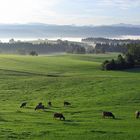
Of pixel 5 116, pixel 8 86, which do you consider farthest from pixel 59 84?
pixel 5 116

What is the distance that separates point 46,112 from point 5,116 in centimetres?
529

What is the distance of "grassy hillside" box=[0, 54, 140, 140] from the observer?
2772 centimetres

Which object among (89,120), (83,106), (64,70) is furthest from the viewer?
(64,70)

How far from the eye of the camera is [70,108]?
42000 mm

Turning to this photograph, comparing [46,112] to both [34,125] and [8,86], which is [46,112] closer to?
[34,125]

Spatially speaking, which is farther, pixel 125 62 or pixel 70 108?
pixel 125 62

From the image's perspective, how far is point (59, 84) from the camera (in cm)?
6166

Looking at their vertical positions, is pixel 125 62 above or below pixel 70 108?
above

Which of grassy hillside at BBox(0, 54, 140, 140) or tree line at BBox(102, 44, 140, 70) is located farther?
tree line at BBox(102, 44, 140, 70)

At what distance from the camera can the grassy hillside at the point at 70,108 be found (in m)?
27.7

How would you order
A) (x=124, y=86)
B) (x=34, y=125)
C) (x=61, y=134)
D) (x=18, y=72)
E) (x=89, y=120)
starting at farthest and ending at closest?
(x=18, y=72) → (x=124, y=86) → (x=89, y=120) → (x=34, y=125) → (x=61, y=134)

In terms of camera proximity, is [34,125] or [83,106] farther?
[83,106]

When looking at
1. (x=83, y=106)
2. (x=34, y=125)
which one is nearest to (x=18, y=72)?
(x=83, y=106)

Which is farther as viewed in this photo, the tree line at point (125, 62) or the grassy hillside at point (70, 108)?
the tree line at point (125, 62)
